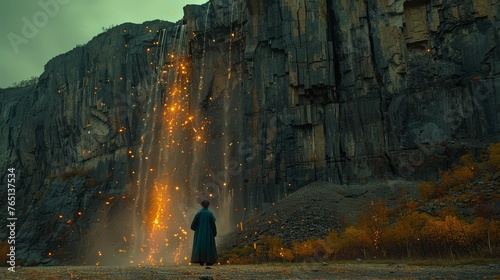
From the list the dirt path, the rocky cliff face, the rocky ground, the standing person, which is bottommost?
the dirt path

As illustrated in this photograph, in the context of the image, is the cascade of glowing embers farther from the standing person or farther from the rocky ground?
the standing person

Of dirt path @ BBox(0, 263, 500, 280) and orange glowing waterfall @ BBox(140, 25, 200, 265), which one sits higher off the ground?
orange glowing waterfall @ BBox(140, 25, 200, 265)

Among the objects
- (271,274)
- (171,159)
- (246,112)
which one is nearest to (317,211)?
(246,112)

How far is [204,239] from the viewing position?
56.7 feet

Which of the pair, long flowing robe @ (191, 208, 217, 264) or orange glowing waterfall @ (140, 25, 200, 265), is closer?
long flowing robe @ (191, 208, 217, 264)

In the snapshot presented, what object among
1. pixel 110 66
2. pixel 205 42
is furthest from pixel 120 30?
pixel 205 42

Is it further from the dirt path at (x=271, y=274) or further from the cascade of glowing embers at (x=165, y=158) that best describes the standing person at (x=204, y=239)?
the cascade of glowing embers at (x=165, y=158)

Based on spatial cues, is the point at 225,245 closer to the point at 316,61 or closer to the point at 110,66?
the point at 316,61

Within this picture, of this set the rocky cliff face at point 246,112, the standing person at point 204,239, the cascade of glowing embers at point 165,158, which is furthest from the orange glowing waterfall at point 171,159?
the standing person at point 204,239

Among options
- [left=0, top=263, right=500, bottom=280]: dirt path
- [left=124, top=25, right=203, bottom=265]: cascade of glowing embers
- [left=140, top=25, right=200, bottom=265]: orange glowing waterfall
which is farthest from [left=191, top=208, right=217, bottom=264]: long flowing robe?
[left=124, top=25, right=203, bottom=265]: cascade of glowing embers

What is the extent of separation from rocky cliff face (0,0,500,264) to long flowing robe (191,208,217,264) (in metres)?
27.1

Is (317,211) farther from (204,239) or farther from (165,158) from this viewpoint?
(165,158)

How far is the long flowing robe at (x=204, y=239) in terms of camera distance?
1725 cm

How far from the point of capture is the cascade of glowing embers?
51.0 metres
